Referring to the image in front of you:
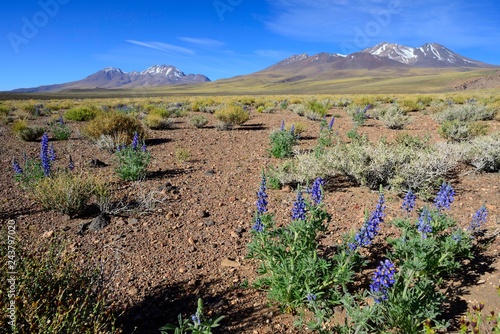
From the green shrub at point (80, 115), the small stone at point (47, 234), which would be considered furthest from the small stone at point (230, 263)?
the green shrub at point (80, 115)

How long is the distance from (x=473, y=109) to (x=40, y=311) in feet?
49.0

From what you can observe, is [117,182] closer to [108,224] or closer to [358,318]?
[108,224]

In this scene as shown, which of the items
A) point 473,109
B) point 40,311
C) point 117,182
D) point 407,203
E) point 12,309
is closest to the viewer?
point 12,309

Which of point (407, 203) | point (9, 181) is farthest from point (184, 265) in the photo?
point (9, 181)

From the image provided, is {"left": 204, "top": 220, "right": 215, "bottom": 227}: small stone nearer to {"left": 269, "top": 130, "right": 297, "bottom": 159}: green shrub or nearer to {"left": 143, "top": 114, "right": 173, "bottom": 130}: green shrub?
{"left": 269, "top": 130, "right": 297, "bottom": 159}: green shrub

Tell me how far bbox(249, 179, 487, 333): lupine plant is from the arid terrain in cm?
27

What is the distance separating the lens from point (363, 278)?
303cm

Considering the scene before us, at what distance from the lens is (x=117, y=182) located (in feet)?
18.3

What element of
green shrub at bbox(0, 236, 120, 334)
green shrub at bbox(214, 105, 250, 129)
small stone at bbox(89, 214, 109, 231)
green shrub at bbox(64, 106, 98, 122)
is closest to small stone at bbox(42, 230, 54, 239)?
small stone at bbox(89, 214, 109, 231)

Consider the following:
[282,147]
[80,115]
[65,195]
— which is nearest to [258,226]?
[65,195]

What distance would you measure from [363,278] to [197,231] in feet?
6.91

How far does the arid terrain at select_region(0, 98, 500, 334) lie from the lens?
2791 mm

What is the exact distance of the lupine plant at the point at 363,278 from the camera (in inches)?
88.1

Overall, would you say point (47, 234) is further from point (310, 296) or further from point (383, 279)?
point (383, 279)
